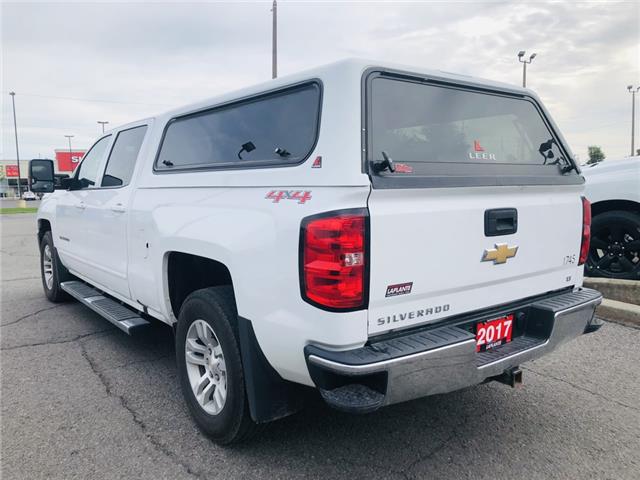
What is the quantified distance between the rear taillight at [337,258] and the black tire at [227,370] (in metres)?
0.69

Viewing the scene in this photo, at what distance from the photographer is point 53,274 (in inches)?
233

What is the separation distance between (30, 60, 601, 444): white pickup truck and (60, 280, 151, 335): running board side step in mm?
299

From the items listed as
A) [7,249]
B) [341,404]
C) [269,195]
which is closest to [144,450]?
[341,404]

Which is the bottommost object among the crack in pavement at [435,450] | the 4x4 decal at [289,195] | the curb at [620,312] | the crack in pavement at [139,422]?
the crack in pavement at [435,450]

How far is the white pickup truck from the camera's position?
2141mm

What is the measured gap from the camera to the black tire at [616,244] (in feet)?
17.2

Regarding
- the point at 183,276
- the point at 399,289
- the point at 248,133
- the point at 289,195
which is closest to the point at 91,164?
the point at 183,276

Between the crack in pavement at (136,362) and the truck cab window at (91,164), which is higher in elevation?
the truck cab window at (91,164)

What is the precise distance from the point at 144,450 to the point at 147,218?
5.02 ft

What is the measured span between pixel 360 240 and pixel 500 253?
937 millimetres

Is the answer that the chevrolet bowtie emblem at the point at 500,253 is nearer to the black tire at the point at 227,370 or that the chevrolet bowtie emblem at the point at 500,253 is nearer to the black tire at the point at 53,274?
the black tire at the point at 227,370

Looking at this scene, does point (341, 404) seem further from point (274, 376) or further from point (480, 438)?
point (480, 438)

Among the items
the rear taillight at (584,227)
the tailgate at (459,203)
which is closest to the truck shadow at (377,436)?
the tailgate at (459,203)

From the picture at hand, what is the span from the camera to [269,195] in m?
2.44
